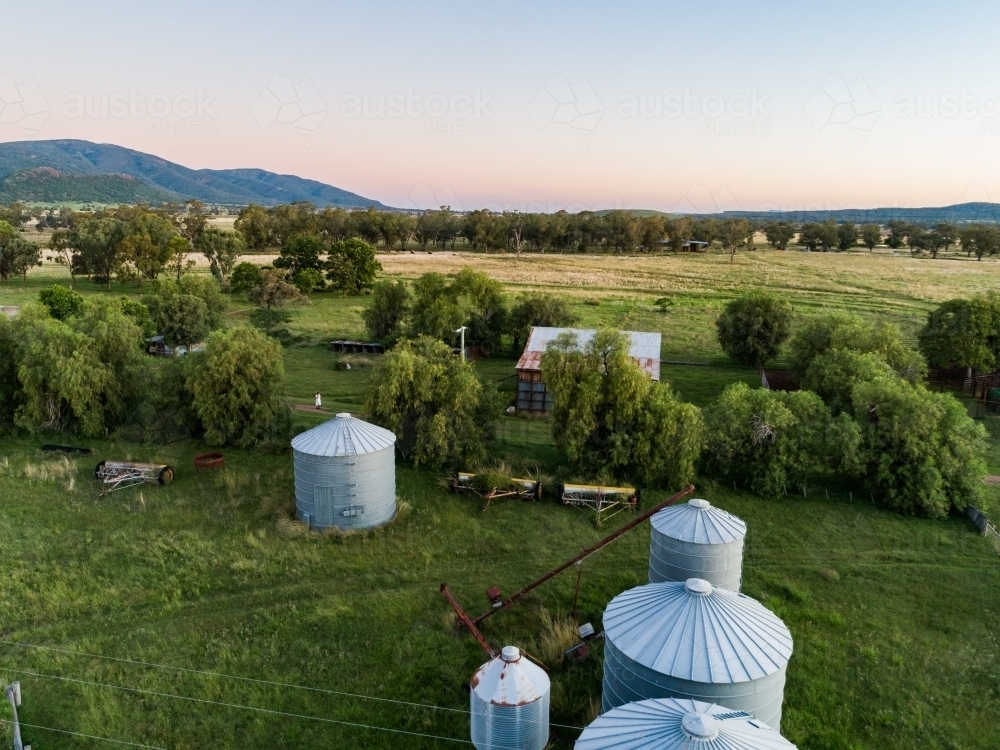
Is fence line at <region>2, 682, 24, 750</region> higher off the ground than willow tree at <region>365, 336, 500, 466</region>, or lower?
lower

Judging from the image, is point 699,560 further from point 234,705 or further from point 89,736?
point 89,736

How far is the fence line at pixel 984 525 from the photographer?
67.4 ft

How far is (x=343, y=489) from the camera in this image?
67.5ft

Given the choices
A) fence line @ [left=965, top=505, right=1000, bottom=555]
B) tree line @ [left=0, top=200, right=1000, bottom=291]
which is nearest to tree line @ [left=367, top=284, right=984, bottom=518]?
fence line @ [left=965, top=505, right=1000, bottom=555]

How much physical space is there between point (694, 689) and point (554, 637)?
204 inches

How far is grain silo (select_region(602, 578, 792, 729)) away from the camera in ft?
35.9

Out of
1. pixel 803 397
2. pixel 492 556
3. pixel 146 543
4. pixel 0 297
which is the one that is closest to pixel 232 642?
pixel 146 543

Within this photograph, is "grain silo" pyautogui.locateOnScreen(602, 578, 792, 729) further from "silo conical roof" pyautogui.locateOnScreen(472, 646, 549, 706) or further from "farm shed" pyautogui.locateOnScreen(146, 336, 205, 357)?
"farm shed" pyautogui.locateOnScreen(146, 336, 205, 357)

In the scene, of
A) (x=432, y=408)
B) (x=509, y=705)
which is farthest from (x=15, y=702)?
(x=432, y=408)

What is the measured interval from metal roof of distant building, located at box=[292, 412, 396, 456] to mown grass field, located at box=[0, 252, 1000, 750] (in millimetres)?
2535

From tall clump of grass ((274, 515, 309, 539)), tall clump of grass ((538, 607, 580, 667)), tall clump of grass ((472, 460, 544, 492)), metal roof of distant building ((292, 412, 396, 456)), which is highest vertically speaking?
metal roof of distant building ((292, 412, 396, 456))

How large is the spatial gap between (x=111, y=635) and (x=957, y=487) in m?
25.0

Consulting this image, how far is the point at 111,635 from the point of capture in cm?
1592

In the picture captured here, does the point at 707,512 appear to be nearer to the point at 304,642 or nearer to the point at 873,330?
the point at 304,642
